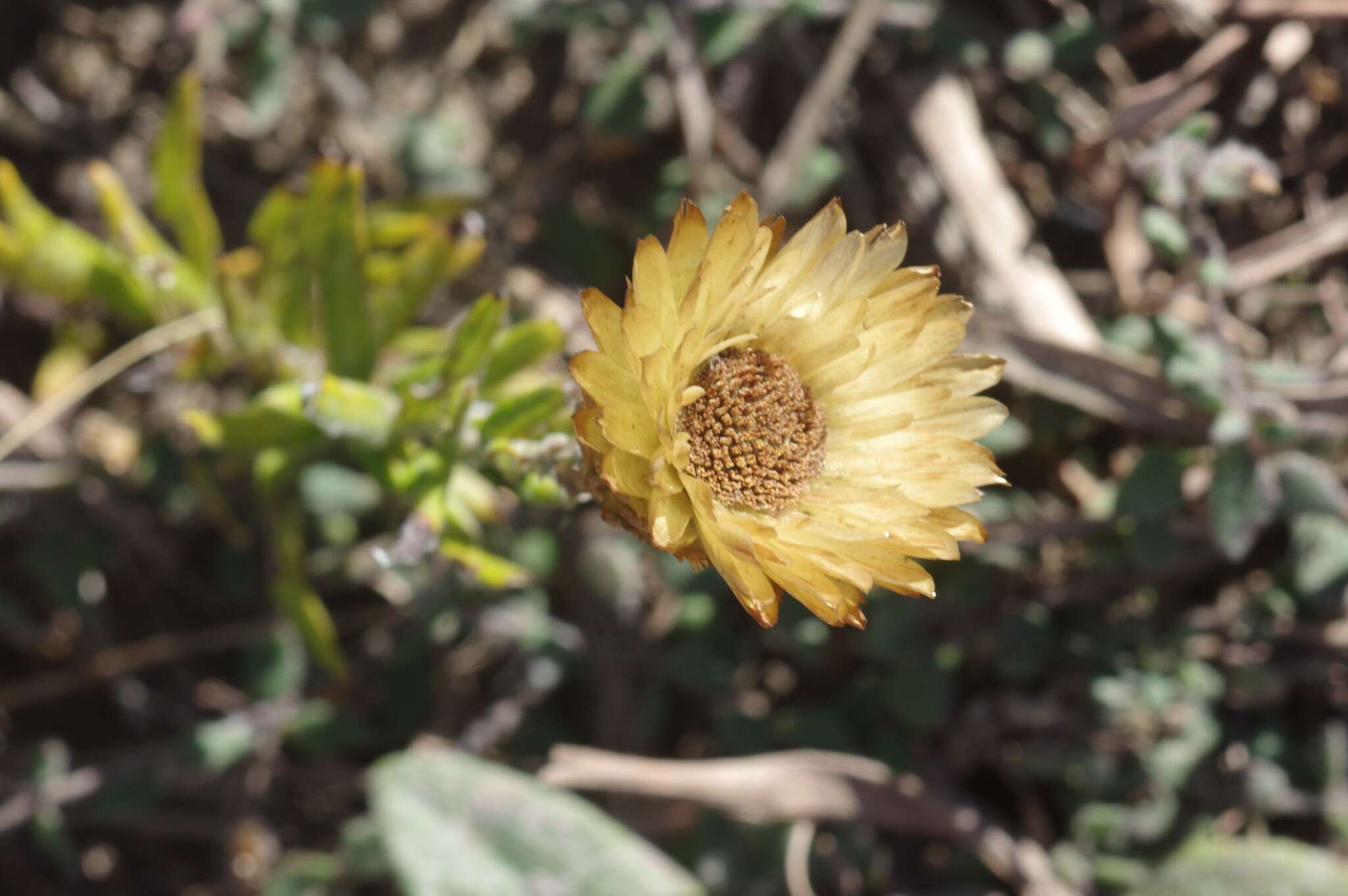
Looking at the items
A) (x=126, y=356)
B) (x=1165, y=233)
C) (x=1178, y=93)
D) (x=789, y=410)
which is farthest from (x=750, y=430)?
(x=1178, y=93)

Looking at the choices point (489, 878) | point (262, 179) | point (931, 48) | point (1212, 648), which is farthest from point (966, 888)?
point (262, 179)

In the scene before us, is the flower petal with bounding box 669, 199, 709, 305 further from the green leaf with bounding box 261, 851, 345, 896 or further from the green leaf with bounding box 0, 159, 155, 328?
the green leaf with bounding box 261, 851, 345, 896

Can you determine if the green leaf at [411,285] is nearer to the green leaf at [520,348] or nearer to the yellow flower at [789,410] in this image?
the green leaf at [520,348]

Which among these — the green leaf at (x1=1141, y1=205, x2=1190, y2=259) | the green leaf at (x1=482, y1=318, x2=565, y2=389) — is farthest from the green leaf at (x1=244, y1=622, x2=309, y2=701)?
the green leaf at (x1=1141, y1=205, x2=1190, y2=259)

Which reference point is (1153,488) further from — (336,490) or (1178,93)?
(336,490)

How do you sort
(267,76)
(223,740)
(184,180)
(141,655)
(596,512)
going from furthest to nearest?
(141,655) → (267,76) → (223,740) → (596,512) → (184,180)

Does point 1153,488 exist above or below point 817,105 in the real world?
below

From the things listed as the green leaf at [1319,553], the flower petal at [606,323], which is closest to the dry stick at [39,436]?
the flower petal at [606,323]
